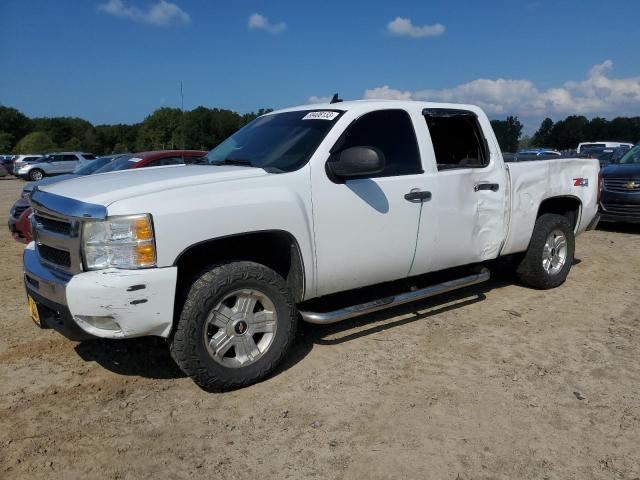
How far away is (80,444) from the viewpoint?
292cm

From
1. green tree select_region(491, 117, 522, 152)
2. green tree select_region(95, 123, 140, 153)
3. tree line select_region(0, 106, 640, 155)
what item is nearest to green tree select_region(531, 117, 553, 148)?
tree line select_region(0, 106, 640, 155)

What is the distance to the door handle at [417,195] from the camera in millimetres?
4148

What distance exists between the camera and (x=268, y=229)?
3.45 meters

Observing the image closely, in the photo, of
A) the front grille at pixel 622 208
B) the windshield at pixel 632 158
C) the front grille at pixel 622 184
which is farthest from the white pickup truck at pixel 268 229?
the windshield at pixel 632 158

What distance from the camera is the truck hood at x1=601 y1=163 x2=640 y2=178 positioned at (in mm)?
9889

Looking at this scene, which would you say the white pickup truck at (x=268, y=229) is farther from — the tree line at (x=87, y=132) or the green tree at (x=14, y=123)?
the green tree at (x=14, y=123)

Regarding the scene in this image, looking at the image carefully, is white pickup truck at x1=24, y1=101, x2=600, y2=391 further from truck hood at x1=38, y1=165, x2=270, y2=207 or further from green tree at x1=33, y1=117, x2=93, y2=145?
green tree at x1=33, y1=117, x2=93, y2=145

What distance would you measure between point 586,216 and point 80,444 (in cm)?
555

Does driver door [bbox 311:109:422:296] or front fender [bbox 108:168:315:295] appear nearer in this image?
front fender [bbox 108:168:315:295]

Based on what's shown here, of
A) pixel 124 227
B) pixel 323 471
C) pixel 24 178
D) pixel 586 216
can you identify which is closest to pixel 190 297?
pixel 124 227

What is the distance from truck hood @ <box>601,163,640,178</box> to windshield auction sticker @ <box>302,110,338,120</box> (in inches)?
317

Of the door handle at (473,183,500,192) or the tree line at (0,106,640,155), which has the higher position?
the tree line at (0,106,640,155)

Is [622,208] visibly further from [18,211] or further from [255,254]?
[18,211]

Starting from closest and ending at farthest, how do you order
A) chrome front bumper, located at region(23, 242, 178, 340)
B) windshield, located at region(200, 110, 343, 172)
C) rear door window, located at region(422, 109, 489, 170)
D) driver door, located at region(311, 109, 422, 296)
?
chrome front bumper, located at region(23, 242, 178, 340) < driver door, located at region(311, 109, 422, 296) < windshield, located at region(200, 110, 343, 172) < rear door window, located at region(422, 109, 489, 170)
